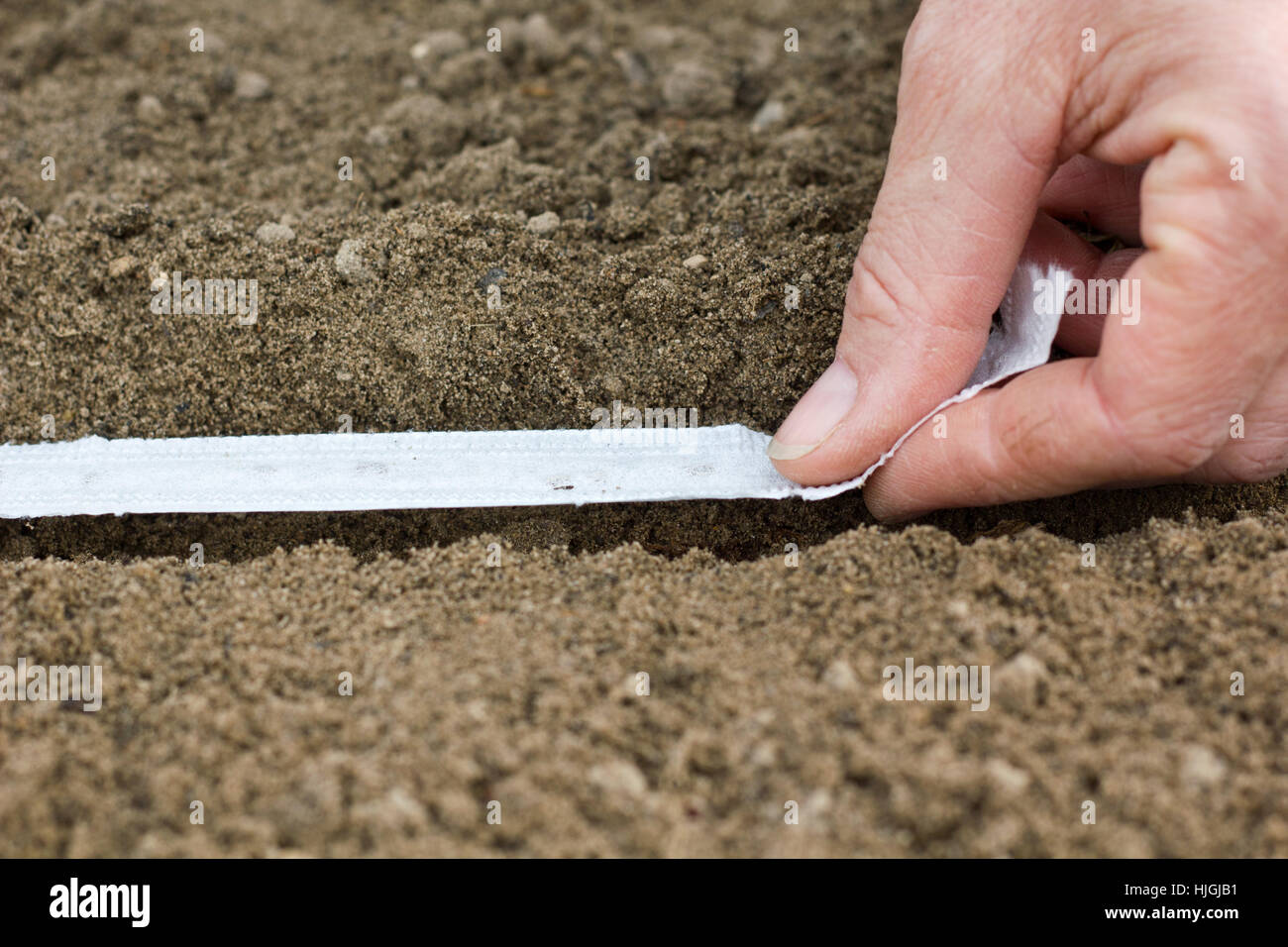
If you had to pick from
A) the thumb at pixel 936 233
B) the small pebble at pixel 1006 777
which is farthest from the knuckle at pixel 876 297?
the small pebble at pixel 1006 777

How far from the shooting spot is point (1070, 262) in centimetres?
169

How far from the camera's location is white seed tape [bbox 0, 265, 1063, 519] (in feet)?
5.42

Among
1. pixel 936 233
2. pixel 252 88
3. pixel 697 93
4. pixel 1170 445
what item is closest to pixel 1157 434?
pixel 1170 445

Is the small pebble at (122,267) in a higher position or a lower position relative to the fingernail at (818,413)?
higher

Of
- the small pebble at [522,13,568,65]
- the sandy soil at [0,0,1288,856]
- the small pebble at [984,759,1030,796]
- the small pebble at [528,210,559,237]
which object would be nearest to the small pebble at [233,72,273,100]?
the sandy soil at [0,0,1288,856]

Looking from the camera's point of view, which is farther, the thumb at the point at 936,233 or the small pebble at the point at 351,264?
the small pebble at the point at 351,264

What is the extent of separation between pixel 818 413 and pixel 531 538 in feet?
1.88

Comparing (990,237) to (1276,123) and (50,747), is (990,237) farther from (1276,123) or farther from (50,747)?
(50,747)

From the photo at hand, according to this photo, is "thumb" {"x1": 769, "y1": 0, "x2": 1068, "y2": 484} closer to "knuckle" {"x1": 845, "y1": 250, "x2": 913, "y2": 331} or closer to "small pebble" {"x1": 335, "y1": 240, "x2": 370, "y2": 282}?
"knuckle" {"x1": 845, "y1": 250, "x2": 913, "y2": 331}

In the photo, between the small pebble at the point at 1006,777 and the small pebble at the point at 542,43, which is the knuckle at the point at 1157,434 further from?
the small pebble at the point at 542,43

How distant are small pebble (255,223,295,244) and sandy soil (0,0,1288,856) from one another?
0.03 ft

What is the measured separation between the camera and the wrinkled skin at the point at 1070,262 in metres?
1.25

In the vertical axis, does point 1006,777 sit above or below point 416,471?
below

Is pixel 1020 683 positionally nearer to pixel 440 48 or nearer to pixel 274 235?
pixel 274 235
